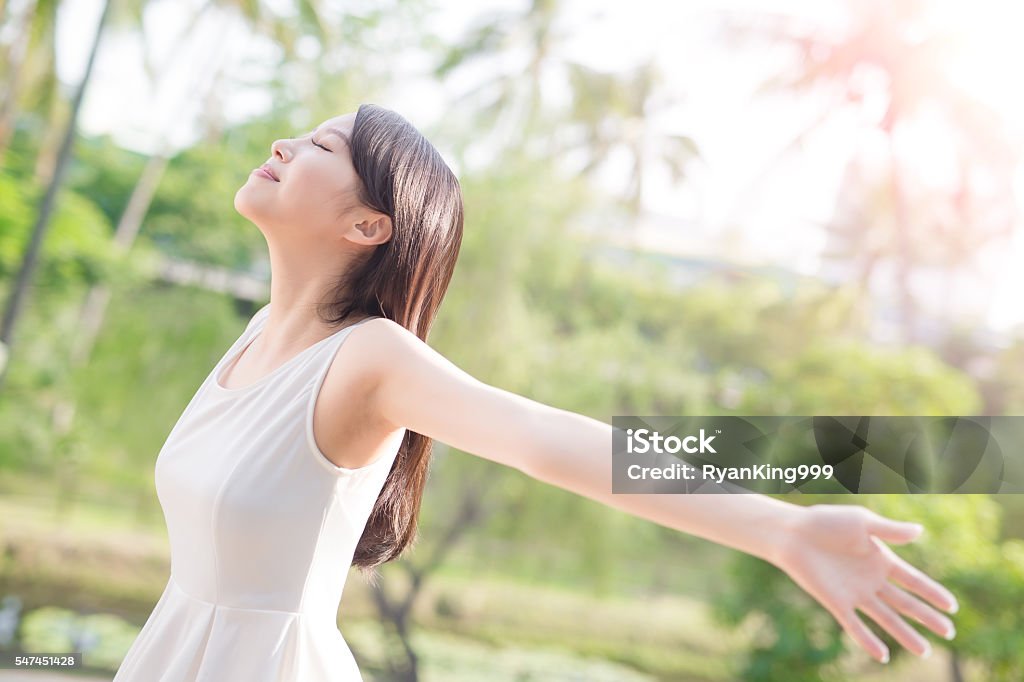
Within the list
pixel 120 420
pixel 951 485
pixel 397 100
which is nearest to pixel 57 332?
pixel 120 420

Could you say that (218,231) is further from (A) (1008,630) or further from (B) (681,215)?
(A) (1008,630)

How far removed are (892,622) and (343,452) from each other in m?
0.47

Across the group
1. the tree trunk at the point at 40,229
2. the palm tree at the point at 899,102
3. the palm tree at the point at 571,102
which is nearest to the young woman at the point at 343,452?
the tree trunk at the point at 40,229

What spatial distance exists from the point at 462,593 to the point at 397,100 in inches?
150

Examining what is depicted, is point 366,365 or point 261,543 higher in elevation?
point 366,365

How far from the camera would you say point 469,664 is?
7090 mm

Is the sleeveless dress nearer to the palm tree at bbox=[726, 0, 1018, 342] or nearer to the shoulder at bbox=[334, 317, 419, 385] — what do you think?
the shoulder at bbox=[334, 317, 419, 385]

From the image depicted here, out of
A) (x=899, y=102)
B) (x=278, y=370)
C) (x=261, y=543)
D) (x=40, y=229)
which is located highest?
(x=899, y=102)

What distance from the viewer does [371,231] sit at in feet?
3.06

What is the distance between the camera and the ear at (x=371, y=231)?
927mm

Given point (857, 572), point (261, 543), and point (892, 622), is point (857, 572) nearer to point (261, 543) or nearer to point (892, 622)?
point (892, 622)

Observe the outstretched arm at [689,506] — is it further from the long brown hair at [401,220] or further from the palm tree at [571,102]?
the palm tree at [571,102]

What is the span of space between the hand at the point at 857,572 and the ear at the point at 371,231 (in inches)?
19.8

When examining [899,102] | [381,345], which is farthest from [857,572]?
[899,102]
